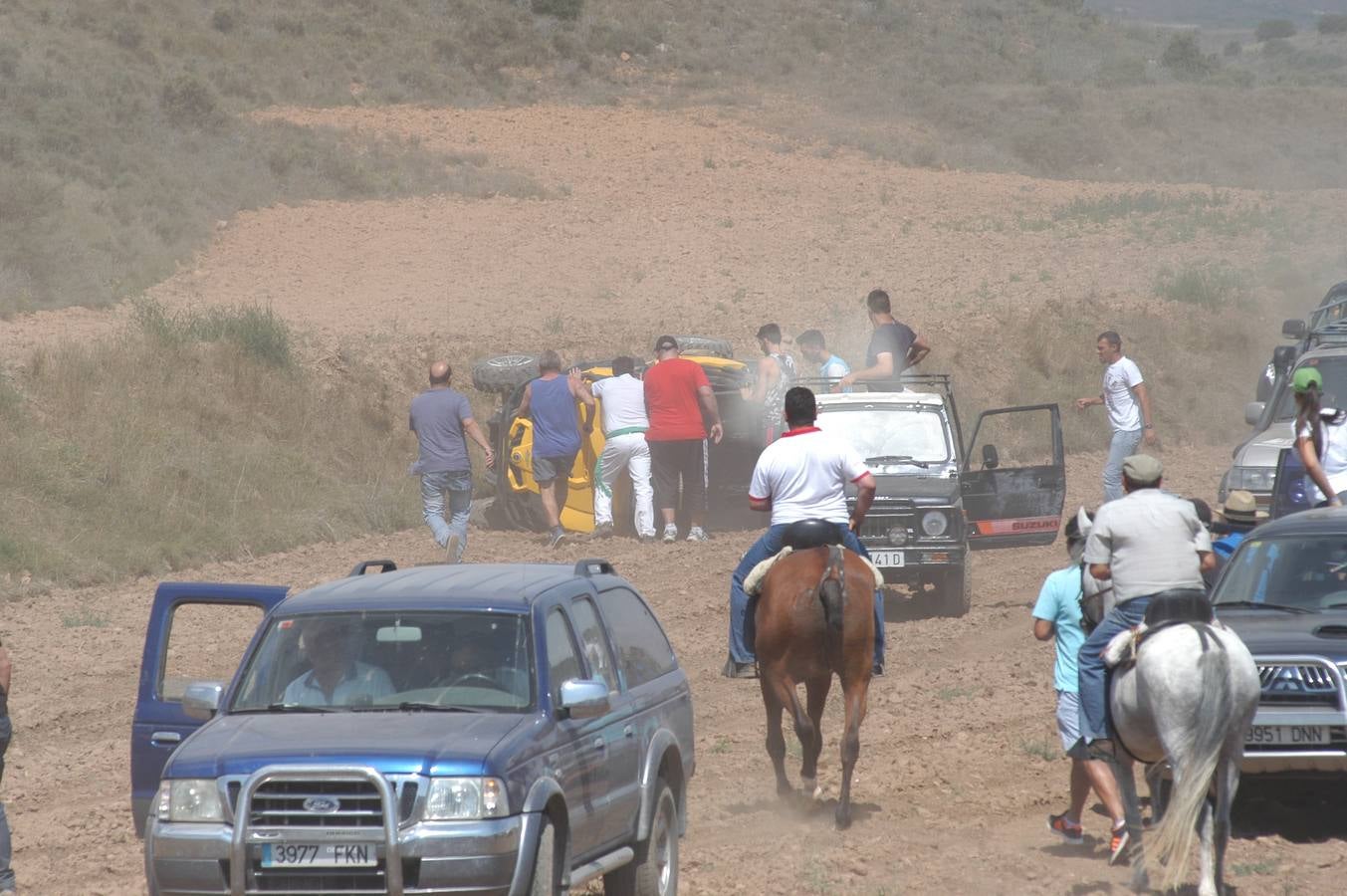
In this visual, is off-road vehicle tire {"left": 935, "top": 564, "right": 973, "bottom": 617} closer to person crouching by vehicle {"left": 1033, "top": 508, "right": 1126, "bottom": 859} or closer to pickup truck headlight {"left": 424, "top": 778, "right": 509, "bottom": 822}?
person crouching by vehicle {"left": 1033, "top": 508, "right": 1126, "bottom": 859}

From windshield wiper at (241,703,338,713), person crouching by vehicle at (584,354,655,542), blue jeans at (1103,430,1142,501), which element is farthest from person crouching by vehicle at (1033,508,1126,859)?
person crouching by vehicle at (584,354,655,542)

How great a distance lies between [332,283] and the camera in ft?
105

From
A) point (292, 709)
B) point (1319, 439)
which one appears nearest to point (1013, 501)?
point (1319, 439)

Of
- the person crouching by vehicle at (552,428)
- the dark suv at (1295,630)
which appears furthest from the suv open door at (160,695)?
the person crouching by vehicle at (552,428)

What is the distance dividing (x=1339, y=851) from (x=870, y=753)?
3.06 m

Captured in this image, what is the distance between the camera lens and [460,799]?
5.84 meters

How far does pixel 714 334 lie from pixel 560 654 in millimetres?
22119

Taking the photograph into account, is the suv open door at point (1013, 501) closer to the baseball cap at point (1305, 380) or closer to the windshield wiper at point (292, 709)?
the baseball cap at point (1305, 380)

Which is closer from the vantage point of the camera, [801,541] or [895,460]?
[801,541]

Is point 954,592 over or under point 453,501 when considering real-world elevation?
under

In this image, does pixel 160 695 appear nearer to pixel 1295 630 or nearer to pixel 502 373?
pixel 1295 630

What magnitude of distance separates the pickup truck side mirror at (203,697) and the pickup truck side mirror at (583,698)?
4.48 feet

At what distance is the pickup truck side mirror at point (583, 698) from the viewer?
6355mm

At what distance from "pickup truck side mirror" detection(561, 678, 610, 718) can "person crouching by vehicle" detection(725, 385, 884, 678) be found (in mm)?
2726
